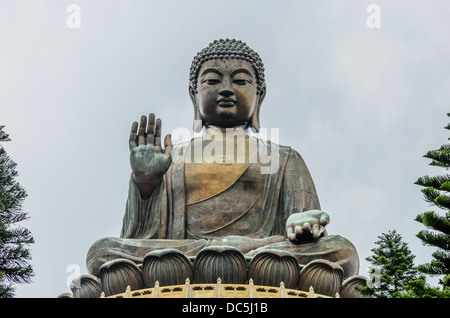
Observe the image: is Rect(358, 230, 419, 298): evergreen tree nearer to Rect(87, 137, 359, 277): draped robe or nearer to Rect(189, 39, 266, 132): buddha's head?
Rect(87, 137, 359, 277): draped robe

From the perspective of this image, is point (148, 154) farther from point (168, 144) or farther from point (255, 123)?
point (255, 123)

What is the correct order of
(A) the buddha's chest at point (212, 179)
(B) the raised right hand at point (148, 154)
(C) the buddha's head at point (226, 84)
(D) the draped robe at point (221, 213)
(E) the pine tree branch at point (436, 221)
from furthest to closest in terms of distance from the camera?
(C) the buddha's head at point (226, 84), (A) the buddha's chest at point (212, 179), (B) the raised right hand at point (148, 154), (D) the draped robe at point (221, 213), (E) the pine tree branch at point (436, 221)

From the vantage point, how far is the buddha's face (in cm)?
1345

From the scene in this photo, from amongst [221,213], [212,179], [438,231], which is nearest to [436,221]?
[438,231]

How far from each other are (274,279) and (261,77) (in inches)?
182

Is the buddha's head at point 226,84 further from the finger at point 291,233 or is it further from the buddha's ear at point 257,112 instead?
the finger at point 291,233

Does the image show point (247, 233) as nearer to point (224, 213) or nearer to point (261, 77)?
point (224, 213)

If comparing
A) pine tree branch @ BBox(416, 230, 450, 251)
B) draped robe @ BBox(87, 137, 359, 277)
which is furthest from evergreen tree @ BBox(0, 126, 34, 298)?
pine tree branch @ BBox(416, 230, 450, 251)

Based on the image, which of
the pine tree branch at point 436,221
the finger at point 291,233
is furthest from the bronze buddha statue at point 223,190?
the pine tree branch at point 436,221

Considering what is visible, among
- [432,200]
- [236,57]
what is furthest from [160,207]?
[432,200]

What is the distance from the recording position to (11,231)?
516 inches

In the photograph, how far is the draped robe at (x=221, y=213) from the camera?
11180 millimetres
